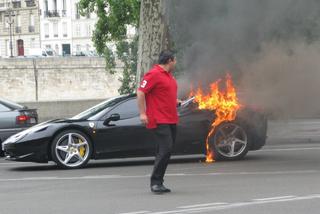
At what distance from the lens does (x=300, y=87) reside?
14961mm

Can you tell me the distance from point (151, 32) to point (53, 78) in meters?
46.3

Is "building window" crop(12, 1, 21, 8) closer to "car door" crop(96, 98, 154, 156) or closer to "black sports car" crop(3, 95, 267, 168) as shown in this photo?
"black sports car" crop(3, 95, 267, 168)

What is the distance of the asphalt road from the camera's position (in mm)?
9492

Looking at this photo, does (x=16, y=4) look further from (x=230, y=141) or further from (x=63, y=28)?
(x=230, y=141)

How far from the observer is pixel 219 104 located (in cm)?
1476

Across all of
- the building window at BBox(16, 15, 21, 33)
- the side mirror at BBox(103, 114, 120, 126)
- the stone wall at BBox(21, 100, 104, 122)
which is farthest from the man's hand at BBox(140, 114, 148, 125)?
the building window at BBox(16, 15, 21, 33)

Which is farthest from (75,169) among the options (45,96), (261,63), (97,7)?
(45,96)

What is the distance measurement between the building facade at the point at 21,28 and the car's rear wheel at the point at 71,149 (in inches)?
3578

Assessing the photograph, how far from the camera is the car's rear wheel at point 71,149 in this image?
14.2m

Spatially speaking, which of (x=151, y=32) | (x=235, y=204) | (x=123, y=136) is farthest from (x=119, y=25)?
(x=235, y=204)

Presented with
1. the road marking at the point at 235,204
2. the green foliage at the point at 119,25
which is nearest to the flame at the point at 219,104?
the road marking at the point at 235,204

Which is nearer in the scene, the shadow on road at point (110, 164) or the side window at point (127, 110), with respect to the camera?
the side window at point (127, 110)

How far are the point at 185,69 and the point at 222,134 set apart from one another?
75.7 inches

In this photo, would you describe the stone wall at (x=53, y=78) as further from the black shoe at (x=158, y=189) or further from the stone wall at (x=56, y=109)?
the black shoe at (x=158, y=189)
